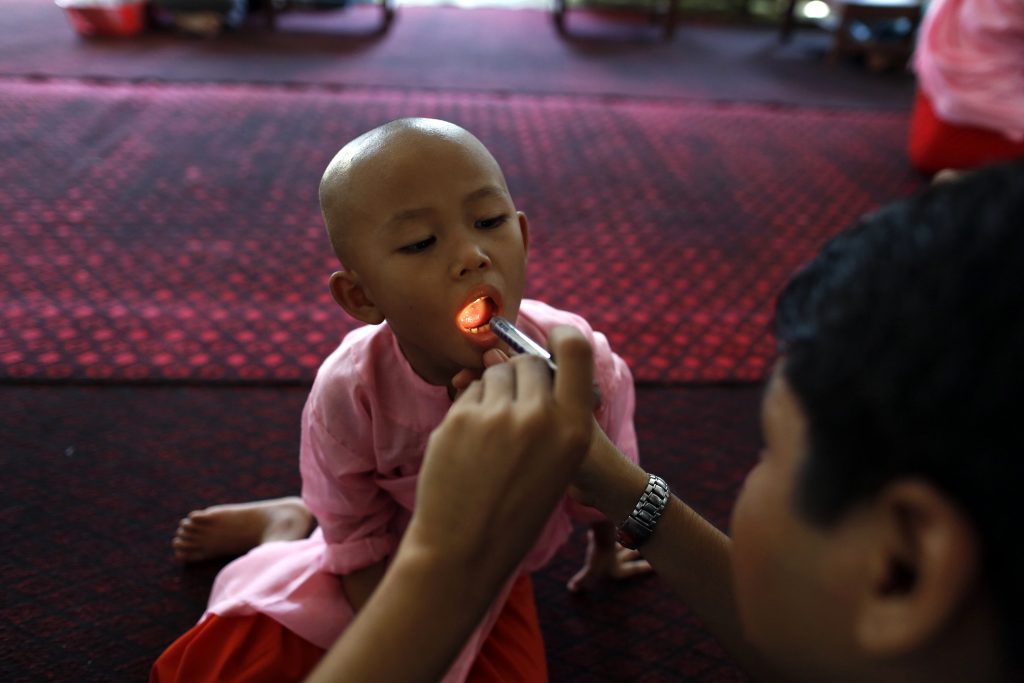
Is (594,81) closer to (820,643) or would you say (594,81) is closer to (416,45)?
(416,45)

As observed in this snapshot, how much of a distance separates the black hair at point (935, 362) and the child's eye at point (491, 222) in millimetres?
421

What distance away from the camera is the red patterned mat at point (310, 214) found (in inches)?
69.6

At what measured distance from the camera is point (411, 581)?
0.54 metres

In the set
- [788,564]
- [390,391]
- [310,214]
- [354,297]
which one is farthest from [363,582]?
[310,214]

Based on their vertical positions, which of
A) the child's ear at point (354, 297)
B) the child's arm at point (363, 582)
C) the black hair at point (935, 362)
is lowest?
the child's arm at point (363, 582)

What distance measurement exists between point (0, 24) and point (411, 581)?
463cm

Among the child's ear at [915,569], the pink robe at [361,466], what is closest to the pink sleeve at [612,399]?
the pink robe at [361,466]

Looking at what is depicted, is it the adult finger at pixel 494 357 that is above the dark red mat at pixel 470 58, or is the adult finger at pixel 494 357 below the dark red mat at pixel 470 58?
above

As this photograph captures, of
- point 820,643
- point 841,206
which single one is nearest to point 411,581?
point 820,643

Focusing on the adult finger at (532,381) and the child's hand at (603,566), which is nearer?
the adult finger at (532,381)

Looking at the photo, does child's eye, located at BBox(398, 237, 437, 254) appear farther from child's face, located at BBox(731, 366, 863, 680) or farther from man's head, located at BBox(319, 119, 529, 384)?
child's face, located at BBox(731, 366, 863, 680)

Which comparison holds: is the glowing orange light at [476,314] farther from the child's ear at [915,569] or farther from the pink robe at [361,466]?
the child's ear at [915,569]

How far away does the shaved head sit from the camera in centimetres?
80

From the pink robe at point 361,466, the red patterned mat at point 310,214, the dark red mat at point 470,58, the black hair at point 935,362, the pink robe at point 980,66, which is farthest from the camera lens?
the dark red mat at point 470,58
